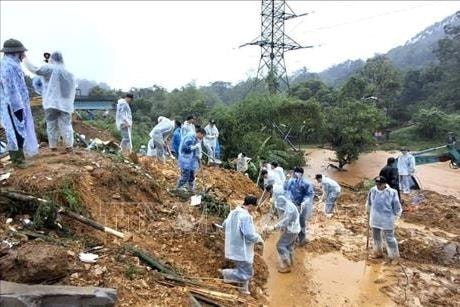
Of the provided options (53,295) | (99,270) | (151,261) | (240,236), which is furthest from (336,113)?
(53,295)

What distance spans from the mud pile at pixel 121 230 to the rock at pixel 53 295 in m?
0.33

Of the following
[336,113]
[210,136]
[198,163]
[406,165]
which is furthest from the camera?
[336,113]

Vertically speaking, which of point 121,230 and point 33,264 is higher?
point 33,264

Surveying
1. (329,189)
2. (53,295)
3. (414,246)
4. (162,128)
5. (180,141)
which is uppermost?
(162,128)

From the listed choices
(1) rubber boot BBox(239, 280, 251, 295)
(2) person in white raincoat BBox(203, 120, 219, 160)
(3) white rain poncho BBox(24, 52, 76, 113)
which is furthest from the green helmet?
(2) person in white raincoat BBox(203, 120, 219, 160)

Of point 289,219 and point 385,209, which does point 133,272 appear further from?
point 385,209

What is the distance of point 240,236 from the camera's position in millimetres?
6426

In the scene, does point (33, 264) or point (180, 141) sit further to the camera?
point (180, 141)

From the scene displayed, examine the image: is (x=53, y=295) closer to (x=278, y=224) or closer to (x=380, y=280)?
(x=278, y=224)

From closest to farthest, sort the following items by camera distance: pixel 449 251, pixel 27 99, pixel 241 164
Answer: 1. pixel 27 99
2. pixel 449 251
3. pixel 241 164

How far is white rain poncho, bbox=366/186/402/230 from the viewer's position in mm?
8375

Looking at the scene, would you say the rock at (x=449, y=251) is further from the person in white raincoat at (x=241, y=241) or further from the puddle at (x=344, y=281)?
the person in white raincoat at (x=241, y=241)

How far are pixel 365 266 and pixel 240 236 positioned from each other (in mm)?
3068

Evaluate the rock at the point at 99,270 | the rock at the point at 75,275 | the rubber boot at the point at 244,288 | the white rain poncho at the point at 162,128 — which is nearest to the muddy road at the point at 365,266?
the rubber boot at the point at 244,288
